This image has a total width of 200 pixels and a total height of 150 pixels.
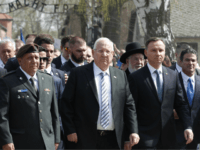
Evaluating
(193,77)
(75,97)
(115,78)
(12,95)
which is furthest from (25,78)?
(193,77)

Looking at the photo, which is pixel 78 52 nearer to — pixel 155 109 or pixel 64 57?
pixel 64 57

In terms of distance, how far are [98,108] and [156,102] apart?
938 mm

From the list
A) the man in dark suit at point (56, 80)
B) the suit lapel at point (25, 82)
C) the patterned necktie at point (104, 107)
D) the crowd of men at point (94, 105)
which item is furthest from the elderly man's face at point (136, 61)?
the suit lapel at point (25, 82)

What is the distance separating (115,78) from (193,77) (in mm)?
1884

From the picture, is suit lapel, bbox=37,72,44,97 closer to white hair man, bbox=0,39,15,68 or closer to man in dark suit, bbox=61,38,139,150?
man in dark suit, bbox=61,38,139,150

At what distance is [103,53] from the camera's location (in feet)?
16.7

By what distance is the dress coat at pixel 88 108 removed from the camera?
4957 millimetres

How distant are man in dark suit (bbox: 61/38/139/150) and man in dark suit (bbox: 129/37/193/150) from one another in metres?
0.27

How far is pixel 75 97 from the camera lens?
16.7 feet

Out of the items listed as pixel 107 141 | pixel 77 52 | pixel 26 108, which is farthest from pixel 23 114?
pixel 77 52

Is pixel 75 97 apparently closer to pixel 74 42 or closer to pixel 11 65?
pixel 11 65

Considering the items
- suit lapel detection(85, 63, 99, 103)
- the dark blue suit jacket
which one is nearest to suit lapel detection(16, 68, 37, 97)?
suit lapel detection(85, 63, 99, 103)

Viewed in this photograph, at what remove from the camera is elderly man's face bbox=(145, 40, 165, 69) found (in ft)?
18.0

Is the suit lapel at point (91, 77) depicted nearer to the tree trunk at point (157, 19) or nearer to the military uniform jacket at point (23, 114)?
the military uniform jacket at point (23, 114)
